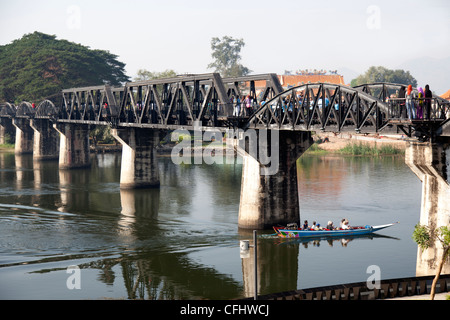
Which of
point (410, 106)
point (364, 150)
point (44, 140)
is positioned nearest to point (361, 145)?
point (364, 150)

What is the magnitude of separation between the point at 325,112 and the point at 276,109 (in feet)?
20.6

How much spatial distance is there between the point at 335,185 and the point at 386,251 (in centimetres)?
3553

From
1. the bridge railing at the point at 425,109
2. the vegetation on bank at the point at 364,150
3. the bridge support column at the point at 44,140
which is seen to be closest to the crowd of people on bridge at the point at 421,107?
the bridge railing at the point at 425,109

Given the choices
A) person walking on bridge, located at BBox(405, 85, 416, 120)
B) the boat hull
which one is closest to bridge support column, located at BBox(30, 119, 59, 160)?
the boat hull

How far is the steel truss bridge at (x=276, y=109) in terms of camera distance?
122ft

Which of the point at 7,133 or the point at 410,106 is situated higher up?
the point at 410,106

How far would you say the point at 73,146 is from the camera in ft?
357

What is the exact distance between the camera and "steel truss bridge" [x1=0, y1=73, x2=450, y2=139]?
3728 cm

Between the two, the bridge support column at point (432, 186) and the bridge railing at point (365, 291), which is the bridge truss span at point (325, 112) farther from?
the bridge railing at point (365, 291)

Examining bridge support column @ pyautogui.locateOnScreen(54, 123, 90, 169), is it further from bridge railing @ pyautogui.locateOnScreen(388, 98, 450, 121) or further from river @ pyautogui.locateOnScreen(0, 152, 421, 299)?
bridge railing @ pyautogui.locateOnScreen(388, 98, 450, 121)

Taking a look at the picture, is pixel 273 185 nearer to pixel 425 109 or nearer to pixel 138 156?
pixel 425 109

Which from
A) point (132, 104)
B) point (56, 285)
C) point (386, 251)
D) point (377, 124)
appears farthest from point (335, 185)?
point (56, 285)

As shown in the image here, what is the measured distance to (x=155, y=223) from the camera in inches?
2397

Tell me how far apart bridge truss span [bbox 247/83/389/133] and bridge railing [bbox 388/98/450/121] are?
173 centimetres
